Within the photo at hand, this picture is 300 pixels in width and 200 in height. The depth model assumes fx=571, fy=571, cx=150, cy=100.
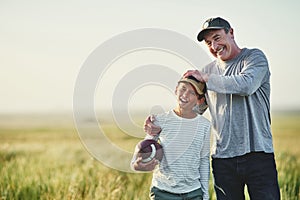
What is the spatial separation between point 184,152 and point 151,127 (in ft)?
0.96

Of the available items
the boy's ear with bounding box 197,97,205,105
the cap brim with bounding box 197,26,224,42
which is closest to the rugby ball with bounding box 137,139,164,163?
the boy's ear with bounding box 197,97,205,105

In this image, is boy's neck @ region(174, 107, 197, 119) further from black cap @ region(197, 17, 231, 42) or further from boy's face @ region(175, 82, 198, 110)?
black cap @ region(197, 17, 231, 42)

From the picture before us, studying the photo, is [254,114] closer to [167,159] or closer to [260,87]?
[260,87]

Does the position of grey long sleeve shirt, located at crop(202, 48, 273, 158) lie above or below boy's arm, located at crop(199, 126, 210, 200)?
above

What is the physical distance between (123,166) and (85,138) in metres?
0.57

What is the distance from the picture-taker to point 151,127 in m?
4.00

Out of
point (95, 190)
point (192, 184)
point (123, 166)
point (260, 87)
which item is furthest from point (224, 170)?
point (95, 190)

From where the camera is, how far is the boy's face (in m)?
3.98

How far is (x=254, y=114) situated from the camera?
3.96 meters

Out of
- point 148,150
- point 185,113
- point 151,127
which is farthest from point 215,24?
point 148,150

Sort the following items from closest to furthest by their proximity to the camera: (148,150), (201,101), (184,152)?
(148,150) → (184,152) → (201,101)

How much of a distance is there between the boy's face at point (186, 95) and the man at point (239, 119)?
98mm

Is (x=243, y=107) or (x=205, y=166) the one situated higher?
(x=243, y=107)

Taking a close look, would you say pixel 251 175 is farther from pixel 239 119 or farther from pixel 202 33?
pixel 202 33
